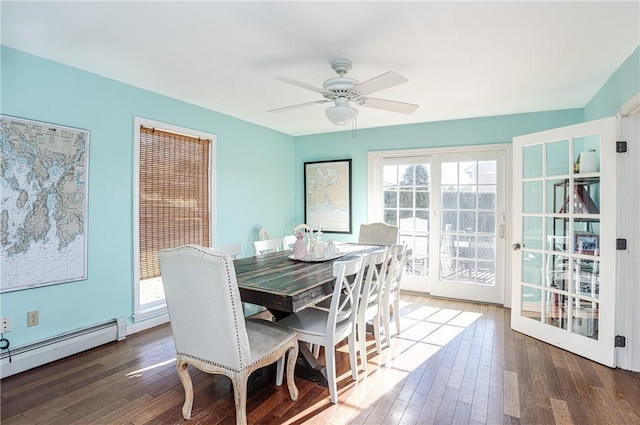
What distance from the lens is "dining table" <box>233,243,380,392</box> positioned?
1.98 m

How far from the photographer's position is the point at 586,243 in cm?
288

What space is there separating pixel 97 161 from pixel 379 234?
3.08m

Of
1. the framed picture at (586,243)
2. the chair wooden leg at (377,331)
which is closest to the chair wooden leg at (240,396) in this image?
the chair wooden leg at (377,331)

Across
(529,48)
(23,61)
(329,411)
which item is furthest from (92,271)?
(529,48)

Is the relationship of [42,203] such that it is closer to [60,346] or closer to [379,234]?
[60,346]

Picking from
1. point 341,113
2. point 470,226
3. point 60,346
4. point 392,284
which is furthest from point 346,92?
point 60,346

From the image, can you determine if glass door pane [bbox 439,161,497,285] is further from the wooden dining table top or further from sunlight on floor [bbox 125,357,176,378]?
sunlight on floor [bbox 125,357,176,378]

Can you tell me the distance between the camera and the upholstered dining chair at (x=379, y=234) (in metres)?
4.28

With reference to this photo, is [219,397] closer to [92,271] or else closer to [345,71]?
[92,271]

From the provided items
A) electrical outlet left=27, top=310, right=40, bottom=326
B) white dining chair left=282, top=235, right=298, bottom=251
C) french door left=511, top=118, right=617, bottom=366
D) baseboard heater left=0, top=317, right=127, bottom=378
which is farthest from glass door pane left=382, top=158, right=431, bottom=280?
electrical outlet left=27, top=310, right=40, bottom=326

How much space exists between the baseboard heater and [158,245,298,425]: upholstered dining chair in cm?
141

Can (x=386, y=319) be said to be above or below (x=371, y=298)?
below

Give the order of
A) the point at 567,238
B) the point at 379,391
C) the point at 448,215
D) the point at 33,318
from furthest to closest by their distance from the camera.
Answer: the point at 448,215 → the point at 567,238 → the point at 33,318 → the point at 379,391

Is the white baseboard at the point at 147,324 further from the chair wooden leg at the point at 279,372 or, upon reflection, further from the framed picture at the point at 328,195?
the framed picture at the point at 328,195
